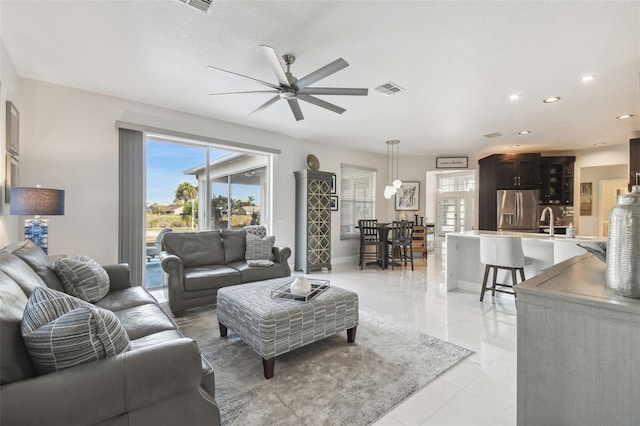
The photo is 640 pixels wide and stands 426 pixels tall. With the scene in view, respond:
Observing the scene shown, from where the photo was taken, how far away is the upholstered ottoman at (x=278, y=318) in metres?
2.07

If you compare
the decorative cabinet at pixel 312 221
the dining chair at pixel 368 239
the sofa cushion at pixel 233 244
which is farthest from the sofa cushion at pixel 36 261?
the dining chair at pixel 368 239

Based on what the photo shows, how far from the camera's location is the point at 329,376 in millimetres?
2094

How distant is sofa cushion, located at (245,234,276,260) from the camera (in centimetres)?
414

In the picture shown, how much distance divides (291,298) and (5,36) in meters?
3.34

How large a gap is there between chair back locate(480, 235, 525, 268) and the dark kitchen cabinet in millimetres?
4106

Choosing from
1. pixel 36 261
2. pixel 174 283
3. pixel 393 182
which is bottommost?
pixel 174 283

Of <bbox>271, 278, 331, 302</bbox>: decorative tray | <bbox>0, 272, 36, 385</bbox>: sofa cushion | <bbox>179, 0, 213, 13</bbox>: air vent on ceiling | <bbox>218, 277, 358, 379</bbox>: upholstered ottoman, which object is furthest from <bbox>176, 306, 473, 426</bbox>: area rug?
<bbox>179, 0, 213, 13</bbox>: air vent on ceiling

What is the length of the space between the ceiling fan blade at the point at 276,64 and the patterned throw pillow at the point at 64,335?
1.89m

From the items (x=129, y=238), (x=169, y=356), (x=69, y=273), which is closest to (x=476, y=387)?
(x=169, y=356)

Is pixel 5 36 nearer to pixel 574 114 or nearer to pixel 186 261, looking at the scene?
pixel 186 261

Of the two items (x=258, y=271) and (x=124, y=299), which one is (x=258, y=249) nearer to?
(x=258, y=271)

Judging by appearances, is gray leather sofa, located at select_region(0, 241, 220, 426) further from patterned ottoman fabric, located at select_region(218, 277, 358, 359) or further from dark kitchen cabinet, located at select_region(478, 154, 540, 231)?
dark kitchen cabinet, located at select_region(478, 154, 540, 231)

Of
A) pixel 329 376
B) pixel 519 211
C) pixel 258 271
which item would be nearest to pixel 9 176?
pixel 258 271

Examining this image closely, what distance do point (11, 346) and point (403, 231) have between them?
5676 mm
